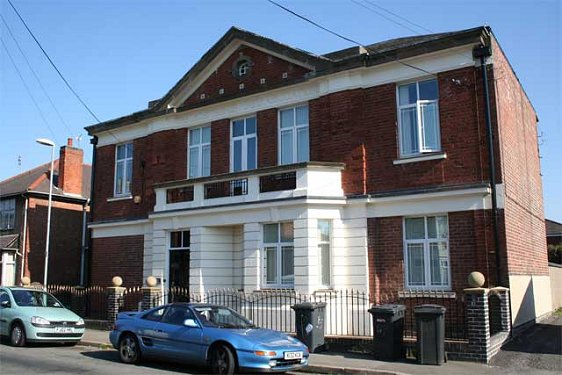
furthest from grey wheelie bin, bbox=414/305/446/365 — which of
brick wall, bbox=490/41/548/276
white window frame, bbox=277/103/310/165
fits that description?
white window frame, bbox=277/103/310/165

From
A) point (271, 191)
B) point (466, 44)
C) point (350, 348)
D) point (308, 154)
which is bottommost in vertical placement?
point (350, 348)

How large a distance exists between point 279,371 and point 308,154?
8.52 meters

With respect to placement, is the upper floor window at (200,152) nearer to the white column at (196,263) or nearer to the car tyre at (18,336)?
the white column at (196,263)

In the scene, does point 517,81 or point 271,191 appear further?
point 517,81

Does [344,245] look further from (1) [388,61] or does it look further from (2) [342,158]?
(1) [388,61]

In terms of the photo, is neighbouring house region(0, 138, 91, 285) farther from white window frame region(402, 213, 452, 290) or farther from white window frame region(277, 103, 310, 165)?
white window frame region(402, 213, 452, 290)

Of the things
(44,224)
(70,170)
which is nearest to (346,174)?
(44,224)

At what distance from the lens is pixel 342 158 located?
54.2 ft

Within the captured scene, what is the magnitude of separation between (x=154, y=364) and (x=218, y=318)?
1.84 meters

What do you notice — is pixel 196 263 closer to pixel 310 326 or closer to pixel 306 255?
pixel 306 255

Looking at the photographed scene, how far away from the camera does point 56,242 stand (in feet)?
89.7

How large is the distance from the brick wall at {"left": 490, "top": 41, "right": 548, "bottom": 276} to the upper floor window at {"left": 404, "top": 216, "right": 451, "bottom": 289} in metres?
1.58

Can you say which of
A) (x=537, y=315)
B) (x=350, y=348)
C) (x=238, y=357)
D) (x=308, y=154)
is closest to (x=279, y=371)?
(x=238, y=357)

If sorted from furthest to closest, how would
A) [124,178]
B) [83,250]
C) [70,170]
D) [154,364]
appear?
[70,170], [83,250], [124,178], [154,364]
